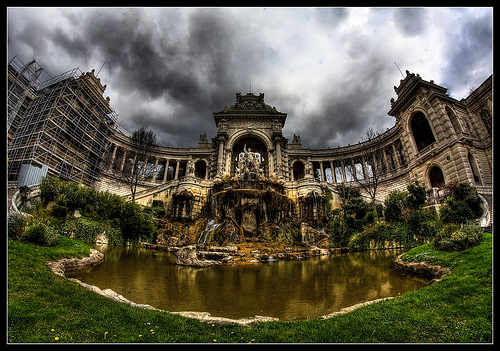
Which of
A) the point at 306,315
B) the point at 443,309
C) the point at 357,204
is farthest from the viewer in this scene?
the point at 357,204

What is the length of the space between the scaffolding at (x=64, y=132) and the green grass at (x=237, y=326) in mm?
27057

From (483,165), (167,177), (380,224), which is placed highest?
(167,177)

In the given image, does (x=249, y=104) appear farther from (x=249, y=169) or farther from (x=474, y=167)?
(x=474, y=167)

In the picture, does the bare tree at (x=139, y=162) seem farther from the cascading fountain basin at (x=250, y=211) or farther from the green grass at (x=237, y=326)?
the green grass at (x=237, y=326)

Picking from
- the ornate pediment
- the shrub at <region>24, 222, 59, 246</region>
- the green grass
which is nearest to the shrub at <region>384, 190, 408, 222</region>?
the green grass

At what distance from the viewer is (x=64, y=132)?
2912 centimetres

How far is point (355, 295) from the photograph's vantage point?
5930mm

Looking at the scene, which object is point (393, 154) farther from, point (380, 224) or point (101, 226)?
point (101, 226)

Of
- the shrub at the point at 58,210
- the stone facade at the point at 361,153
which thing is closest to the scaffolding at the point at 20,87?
the stone facade at the point at 361,153

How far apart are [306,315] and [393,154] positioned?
138 feet
